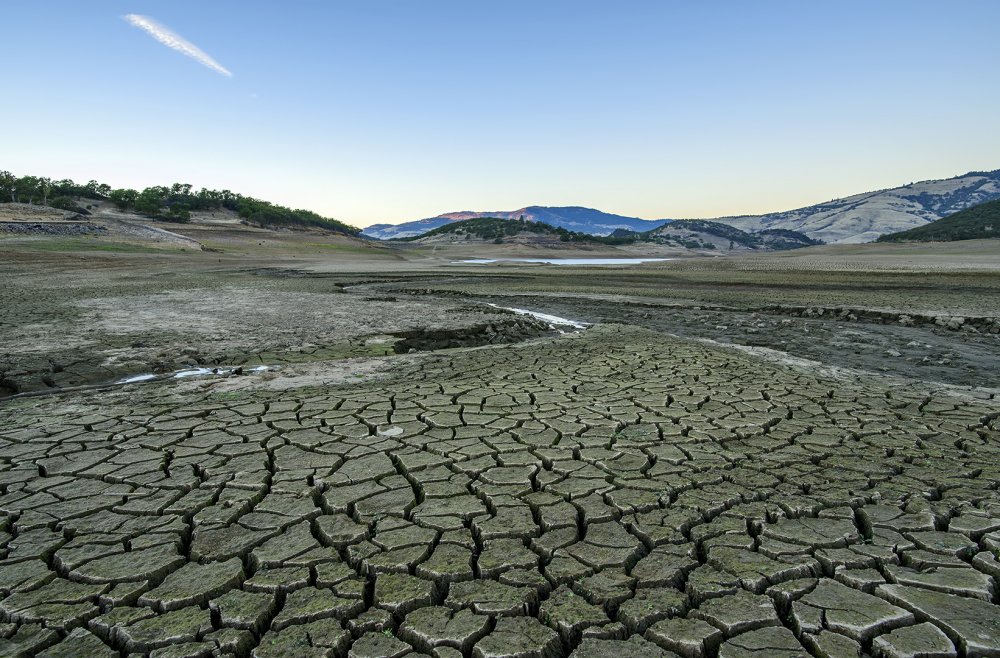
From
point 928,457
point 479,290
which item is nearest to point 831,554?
point 928,457

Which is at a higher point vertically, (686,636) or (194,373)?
(686,636)

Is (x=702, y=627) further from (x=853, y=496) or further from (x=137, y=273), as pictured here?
(x=137, y=273)

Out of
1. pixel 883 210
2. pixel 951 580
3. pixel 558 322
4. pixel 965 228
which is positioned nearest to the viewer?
pixel 951 580

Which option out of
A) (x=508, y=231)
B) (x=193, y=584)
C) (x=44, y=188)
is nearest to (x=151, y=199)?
(x=44, y=188)

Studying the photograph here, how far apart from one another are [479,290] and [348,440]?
1505 centimetres

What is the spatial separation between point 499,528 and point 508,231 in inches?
3299

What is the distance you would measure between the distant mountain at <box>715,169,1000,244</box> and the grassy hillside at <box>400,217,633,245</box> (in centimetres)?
7825

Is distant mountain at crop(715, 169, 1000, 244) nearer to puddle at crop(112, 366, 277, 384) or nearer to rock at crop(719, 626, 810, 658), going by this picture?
puddle at crop(112, 366, 277, 384)

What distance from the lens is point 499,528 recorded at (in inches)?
111

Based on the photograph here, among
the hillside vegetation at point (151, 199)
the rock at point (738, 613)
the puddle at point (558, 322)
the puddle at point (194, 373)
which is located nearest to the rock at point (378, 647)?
the rock at point (738, 613)

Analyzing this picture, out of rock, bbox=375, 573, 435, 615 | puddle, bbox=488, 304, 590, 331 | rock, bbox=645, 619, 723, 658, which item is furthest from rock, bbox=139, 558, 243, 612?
puddle, bbox=488, 304, 590, 331

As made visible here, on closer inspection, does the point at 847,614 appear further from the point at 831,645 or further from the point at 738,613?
the point at 738,613

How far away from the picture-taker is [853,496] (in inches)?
126

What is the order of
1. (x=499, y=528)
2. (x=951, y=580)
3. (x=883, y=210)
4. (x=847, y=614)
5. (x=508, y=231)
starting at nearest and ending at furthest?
1. (x=847, y=614)
2. (x=951, y=580)
3. (x=499, y=528)
4. (x=508, y=231)
5. (x=883, y=210)
